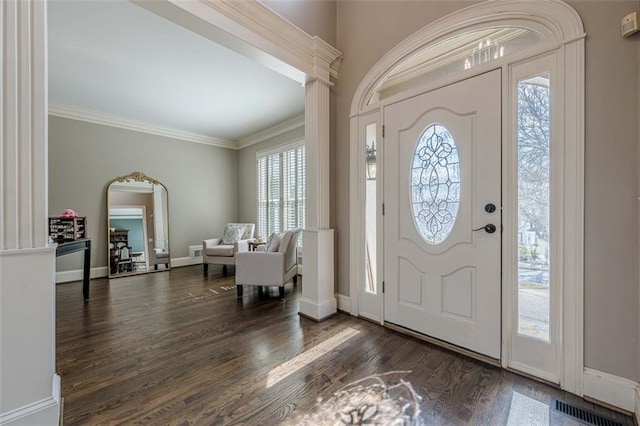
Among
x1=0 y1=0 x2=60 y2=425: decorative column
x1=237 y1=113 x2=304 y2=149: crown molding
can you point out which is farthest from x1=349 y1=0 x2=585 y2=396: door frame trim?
x1=237 y1=113 x2=304 y2=149: crown molding

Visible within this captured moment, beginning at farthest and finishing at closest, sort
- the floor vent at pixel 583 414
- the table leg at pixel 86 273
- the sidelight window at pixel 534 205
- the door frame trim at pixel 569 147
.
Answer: the table leg at pixel 86 273 → the sidelight window at pixel 534 205 → the door frame trim at pixel 569 147 → the floor vent at pixel 583 414

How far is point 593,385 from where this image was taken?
154 centimetres

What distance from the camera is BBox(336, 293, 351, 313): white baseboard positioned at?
2814mm

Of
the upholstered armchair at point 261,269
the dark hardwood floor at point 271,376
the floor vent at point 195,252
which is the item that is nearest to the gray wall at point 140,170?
the floor vent at point 195,252

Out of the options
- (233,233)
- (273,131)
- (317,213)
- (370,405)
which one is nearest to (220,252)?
(233,233)

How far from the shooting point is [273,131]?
535 cm

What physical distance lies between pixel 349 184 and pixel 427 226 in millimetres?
882

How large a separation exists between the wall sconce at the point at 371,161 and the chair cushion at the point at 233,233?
3.49m

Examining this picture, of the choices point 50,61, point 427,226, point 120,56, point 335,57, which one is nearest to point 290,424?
point 427,226

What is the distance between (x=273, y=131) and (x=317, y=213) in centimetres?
319

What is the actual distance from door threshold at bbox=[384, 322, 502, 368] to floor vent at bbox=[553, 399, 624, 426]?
0.38 metres

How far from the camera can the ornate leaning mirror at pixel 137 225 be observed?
4746 mm

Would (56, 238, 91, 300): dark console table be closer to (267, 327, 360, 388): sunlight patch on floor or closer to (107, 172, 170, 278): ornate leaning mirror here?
(107, 172, 170, 278): ornate leaning mirror

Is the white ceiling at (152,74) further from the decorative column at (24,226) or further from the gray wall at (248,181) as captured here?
the decorative column at (24,226)
